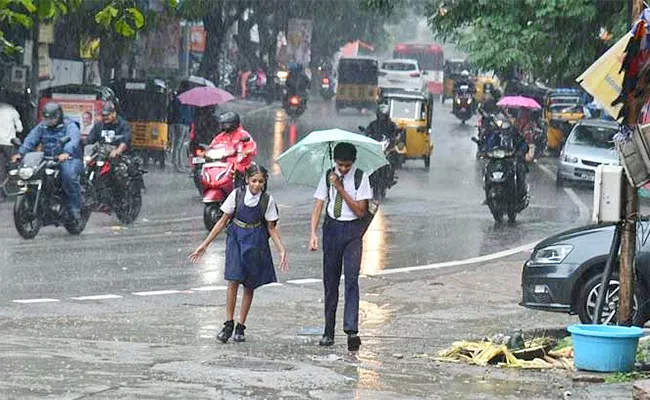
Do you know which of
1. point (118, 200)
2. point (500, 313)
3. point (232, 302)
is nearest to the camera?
point (232, 302)

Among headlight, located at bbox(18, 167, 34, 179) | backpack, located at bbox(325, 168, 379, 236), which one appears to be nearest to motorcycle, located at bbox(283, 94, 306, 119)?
headlight, located at bbox(18, 167, 34, 179)

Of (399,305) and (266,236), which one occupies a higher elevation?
(266,236)

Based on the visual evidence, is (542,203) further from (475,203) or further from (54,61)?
(54,61)

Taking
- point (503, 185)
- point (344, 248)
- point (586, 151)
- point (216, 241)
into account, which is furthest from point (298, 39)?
point (344, 248)

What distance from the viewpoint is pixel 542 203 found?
2936cm

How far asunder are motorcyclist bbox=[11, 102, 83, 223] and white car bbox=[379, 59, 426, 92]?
5252cm

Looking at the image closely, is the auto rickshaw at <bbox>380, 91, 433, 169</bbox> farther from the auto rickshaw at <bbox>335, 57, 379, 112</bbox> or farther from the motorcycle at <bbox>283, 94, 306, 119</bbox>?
the auto rickshaw at <bbox>335, 57, 379, 112</bbox>

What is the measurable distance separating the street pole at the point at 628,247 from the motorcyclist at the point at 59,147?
10261mm

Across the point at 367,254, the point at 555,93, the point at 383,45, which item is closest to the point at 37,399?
the point at 367,254

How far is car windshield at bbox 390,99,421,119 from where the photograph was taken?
38531mm

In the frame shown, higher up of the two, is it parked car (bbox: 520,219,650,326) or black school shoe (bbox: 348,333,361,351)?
parked car (bbox: 520,219,650,326)

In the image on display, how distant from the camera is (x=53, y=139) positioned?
20.2m

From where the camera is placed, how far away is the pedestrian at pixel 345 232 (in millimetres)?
12430

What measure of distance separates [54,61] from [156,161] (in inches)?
145
